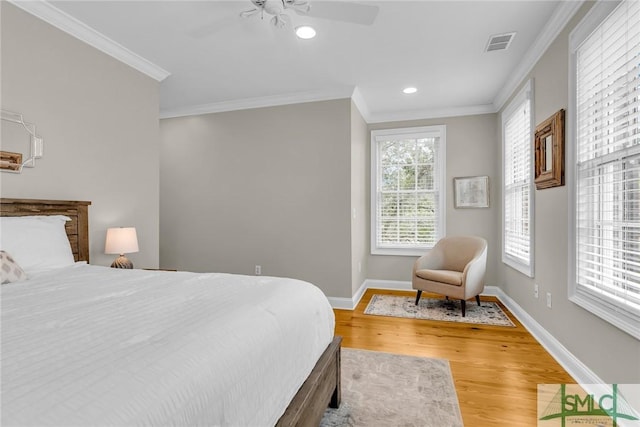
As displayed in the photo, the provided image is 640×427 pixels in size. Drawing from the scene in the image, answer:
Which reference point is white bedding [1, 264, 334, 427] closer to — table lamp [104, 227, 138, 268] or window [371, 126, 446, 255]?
table lamp [104, 227, 138, 268]

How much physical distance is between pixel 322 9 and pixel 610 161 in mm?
2058

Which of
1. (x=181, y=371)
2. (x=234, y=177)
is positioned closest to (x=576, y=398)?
(x=181, y=371)

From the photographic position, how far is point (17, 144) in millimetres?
2299

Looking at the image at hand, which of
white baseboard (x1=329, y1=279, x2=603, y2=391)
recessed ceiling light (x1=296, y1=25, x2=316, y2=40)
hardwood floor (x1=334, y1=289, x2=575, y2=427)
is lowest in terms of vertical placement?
hardwood floor (x1=334, y1=289, x2=575, y2=427)

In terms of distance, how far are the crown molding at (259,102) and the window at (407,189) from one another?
1324 millimetres

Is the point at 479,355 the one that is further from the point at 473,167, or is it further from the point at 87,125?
the point at 87,125

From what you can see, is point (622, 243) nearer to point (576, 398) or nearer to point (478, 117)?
point (576, 398)

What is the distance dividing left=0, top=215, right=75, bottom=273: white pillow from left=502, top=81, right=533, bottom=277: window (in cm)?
396

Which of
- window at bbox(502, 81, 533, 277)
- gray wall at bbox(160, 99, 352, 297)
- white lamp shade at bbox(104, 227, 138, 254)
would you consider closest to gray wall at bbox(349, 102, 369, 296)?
gray wall at bbox(160, 99, 352, 297)

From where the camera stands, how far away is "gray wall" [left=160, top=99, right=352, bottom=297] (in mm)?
4012

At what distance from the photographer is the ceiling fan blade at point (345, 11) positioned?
83.6 inches

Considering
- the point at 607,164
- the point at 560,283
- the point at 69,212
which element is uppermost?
the point at 607,164

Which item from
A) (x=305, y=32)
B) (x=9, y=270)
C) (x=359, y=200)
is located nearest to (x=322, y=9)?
→ (x=305, y=32)

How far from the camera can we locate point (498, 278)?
459 cm
